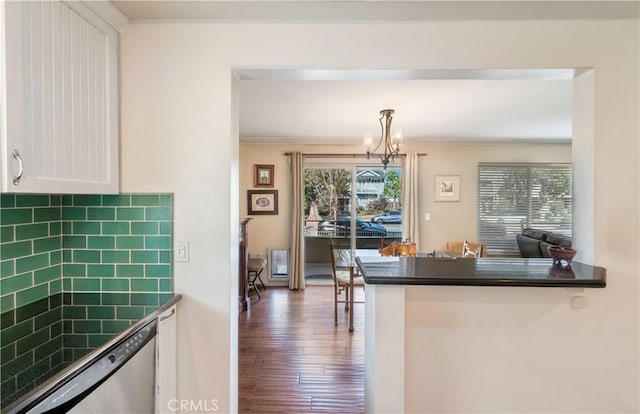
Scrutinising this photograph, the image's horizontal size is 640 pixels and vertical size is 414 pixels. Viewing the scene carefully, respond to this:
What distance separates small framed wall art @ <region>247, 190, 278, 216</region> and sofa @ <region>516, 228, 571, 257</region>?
148 inches

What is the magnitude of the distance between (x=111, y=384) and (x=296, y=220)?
4011 mm

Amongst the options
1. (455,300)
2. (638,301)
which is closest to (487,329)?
(455,300)

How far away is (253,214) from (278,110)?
2159mm

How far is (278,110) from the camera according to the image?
355 centimetres

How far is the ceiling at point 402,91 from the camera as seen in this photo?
1515 mm

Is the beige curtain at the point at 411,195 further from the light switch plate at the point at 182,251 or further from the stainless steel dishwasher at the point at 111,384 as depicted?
the stainless steel dishwasher at the point at 111,384

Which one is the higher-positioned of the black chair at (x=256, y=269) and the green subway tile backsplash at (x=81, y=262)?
the green subway tile backsplash at (x=81, y=262)

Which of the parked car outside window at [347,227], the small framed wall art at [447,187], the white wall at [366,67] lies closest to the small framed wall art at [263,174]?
the parked car outside window at [347,227]

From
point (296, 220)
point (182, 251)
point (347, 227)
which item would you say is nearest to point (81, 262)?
point (182, 251)

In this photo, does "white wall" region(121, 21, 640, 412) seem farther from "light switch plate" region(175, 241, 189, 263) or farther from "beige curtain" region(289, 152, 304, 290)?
"beige curtain" region(289, 152, 304, 290)

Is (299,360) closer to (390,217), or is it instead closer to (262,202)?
(262,202)

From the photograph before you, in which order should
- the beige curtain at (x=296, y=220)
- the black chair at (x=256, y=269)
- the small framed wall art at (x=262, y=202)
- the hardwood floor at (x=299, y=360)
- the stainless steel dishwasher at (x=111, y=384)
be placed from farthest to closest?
the small framed wall art at (x=262, y=202)
the beige curtain at (x=296, y=220)
the black chair at (x=256, y=269)
the hardwood floor at (x=299, y=360)
the stainless steel dishwasher at (x=111, y=384)

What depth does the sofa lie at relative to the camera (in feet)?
13.3

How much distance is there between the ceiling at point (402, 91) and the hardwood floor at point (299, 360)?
6.98 ft
